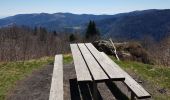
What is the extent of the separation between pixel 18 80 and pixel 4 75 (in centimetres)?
93

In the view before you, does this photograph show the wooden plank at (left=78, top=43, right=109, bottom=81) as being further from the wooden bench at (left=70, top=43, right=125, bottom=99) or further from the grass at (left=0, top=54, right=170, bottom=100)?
the grass at (left=0, top=54, right=170, bottom=100)

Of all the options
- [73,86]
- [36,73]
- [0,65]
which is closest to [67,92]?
[73,86]

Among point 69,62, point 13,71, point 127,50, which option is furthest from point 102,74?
point 127,50

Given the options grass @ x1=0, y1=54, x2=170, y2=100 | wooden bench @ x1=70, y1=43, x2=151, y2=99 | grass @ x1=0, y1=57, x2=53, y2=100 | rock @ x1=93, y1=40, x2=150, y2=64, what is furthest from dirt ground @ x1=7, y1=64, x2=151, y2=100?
rock @ x1=93, y1=40, x2=150, y2=64

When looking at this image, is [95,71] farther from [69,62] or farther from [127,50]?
[127,50]

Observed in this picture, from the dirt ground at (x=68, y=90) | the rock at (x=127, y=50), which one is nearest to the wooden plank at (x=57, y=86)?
the dirt ground at (x=68, y=90)

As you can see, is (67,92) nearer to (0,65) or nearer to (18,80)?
(18,80)

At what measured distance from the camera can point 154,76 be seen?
9516 mm

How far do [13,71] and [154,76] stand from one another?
4.35 metres

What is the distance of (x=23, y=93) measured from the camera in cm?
764

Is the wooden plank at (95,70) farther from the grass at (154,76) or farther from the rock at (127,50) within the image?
the rock at (127,50)

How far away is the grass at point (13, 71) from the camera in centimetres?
830

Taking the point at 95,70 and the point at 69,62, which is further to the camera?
Answer: the point at 69,62

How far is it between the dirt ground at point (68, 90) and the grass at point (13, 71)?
0.21 m
